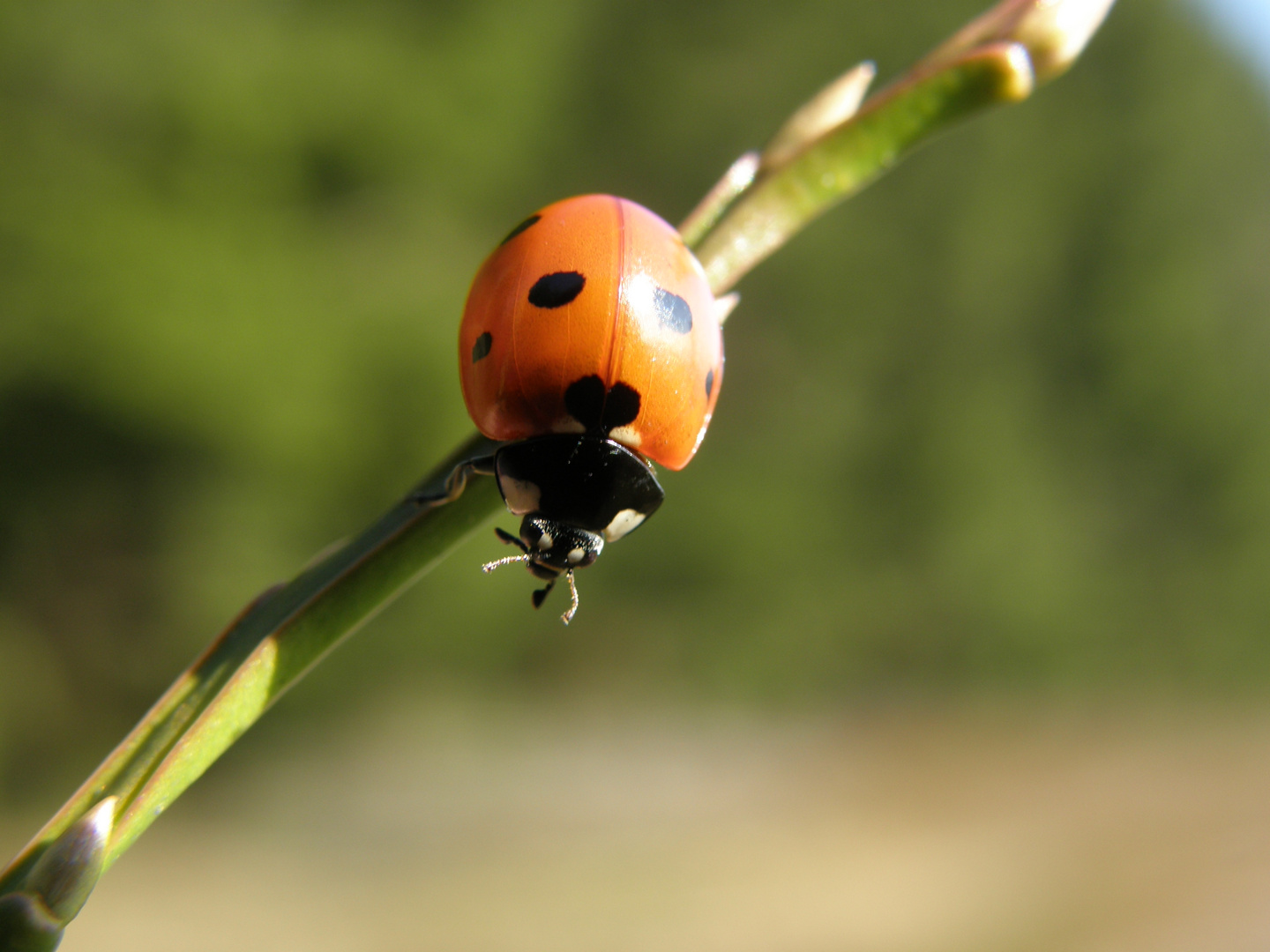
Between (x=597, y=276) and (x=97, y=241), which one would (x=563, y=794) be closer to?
(x=97, y=241)

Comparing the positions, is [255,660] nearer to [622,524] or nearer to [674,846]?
[622,524]

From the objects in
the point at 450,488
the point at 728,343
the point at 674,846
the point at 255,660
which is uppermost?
the point at 728,343

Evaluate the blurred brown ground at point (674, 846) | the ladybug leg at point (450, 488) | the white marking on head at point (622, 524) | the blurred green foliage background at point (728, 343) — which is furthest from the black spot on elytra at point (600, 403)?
the blurred brown ground at point (674, 846)

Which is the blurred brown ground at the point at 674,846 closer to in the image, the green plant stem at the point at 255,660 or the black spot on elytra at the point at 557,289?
the black spot on elytra at the point at 557,289

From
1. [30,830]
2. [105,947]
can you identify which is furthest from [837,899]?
[30,830]

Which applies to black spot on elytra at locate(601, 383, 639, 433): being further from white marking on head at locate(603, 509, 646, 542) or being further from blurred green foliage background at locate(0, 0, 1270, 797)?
blurred green foliage background at locate(0, 0, 1270, 797)

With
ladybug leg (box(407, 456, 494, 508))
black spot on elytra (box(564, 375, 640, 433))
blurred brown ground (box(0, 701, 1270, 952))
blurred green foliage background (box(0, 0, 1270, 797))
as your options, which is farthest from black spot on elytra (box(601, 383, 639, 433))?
blurred brown ground (box(0, 701, 1270, 952))

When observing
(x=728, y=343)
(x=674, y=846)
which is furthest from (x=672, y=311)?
(x=728, y=343)
